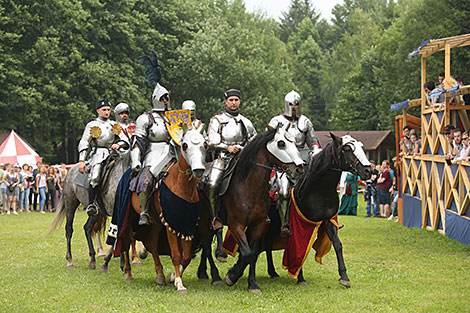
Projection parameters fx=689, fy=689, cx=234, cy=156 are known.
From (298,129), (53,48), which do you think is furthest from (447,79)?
(53,48)

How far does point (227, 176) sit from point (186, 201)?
2.33 ft

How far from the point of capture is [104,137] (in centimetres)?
1244

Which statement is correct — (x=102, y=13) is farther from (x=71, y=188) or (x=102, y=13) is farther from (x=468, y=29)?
(x=71, y=188)

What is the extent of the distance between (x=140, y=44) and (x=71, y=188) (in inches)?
1286

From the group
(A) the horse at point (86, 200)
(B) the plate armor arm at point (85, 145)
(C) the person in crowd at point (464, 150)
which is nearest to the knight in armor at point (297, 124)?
(A) the horse at point (86, 200)

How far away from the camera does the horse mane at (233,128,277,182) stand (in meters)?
9.48

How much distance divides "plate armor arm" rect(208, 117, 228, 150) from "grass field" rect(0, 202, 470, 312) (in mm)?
2068

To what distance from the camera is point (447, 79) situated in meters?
16.1

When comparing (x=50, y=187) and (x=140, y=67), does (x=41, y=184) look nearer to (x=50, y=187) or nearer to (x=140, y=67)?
(x=50, y=187)

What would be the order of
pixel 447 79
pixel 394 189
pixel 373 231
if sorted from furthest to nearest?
1. pixel 394 189
2. pixel 373 231
3. pixel 447 79

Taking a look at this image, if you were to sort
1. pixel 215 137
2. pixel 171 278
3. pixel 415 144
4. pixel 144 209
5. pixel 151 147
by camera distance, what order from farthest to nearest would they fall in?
pixel 415 144 → pixel 151 147 → pixel 171 278 → pixel 215 137 → pixel 144 209

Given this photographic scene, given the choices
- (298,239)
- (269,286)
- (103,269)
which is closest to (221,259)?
(103,269)

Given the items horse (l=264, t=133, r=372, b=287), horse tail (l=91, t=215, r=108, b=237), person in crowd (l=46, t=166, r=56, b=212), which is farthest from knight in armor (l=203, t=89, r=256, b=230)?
person in crowd (l=46, t=166, r=56, b=212)

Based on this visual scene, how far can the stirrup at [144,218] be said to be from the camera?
1009 centimetres
